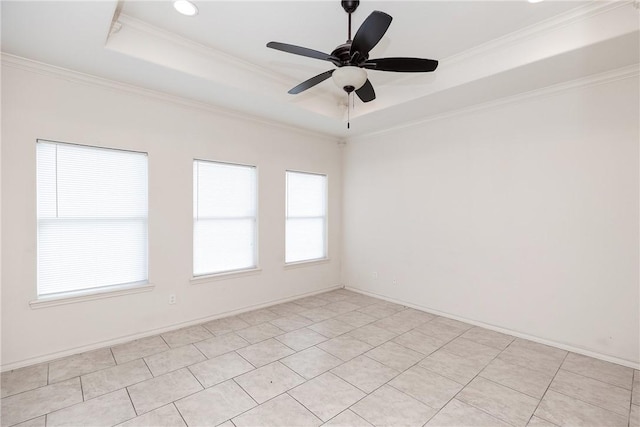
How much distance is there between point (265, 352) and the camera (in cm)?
310

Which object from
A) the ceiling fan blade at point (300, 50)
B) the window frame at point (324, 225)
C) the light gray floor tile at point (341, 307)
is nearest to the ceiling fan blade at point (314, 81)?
the ceiling fan blade at point (300, 50)

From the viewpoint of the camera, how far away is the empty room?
235cm

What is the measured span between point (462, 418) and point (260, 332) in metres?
2.27

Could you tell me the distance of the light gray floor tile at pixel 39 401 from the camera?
6.94 ft

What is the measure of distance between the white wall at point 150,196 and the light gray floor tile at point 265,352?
1079 mm

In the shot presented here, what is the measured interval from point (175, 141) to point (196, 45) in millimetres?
1155

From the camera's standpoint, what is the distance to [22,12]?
2.13 meters

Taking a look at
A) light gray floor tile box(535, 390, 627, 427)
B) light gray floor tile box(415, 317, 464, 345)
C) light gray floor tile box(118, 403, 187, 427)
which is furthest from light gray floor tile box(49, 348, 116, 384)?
light gray floor tile box(535, 390, 627, 427)

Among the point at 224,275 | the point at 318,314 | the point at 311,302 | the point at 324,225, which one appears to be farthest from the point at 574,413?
the point at 324,225

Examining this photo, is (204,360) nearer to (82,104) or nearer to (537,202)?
(82,104)

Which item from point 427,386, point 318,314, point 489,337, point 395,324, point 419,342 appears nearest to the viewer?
point 427,386

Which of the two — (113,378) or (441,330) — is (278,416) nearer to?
(113,378)

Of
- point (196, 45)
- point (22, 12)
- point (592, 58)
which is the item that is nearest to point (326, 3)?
point (196, 45)

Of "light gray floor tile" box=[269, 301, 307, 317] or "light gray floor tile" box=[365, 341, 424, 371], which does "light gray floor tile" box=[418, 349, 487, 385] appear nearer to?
"light gray floor tile" box=[365, 341, 424, 371]
